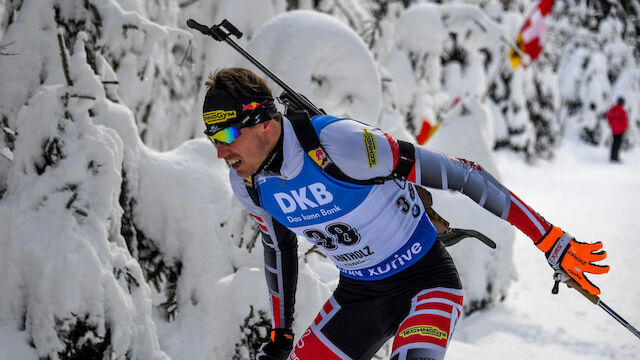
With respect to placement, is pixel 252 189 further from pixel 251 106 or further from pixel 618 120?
pixel 618 120

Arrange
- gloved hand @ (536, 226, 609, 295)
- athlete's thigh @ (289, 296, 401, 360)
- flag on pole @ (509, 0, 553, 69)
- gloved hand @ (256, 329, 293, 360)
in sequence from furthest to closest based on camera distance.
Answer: flag on pole @ (509, 0, 553, 69), gloved hand @ (256, 329, 293, 360), athlete's thigh @ (289, 296, 401, 360), gloved hand @ (536, 226, 609, 295)

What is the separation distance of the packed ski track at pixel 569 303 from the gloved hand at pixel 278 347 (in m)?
2.41

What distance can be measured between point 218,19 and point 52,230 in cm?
336

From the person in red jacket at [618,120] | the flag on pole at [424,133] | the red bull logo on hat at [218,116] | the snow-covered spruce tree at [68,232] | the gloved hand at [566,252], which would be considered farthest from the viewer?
the person in red jacket at [618,120]

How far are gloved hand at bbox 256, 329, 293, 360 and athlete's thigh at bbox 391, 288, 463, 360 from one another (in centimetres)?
65

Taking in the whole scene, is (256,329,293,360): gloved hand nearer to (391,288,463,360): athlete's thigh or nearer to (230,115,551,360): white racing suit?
(230,115,551,360): white racing suit

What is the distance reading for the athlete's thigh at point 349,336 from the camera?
2.61 m

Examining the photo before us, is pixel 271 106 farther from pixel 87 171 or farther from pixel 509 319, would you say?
pixel 509 319

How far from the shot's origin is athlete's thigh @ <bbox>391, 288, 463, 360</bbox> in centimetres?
225

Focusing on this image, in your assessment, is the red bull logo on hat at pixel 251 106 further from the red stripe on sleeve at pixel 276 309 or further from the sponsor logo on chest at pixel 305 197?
the red stripe on sleeve at pixel 276 309

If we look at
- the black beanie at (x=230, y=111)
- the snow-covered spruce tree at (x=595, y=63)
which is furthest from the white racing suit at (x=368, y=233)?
the snow-covered spruce tree at (x=595, y=63)

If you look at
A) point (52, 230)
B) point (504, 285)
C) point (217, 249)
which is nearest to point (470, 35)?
point (504, 285)

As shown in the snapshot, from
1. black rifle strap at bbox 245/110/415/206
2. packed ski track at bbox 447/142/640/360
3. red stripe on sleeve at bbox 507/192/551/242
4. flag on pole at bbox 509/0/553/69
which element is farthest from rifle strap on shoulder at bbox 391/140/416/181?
flag on pole at bbox 509/0/553/69

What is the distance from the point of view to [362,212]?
7.78 feet
